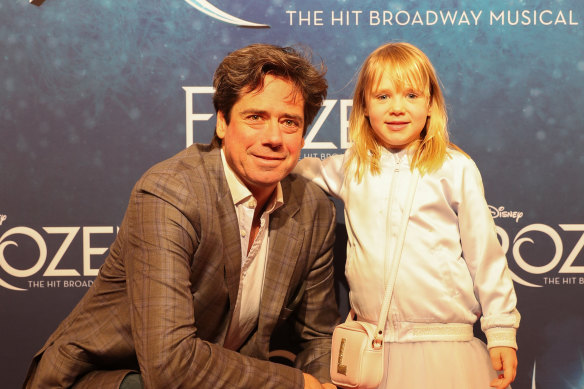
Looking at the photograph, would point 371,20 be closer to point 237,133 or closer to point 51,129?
point 237,133

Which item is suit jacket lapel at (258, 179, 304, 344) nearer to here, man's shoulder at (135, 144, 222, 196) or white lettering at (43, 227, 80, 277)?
man's shoulder at (135, 144, 222, 196)

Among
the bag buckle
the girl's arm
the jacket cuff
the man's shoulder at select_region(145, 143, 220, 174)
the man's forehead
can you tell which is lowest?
the bag buckle

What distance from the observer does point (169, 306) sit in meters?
1.75

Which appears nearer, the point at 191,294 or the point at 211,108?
the point at 191,294

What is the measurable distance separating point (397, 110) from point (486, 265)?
0.59 meters

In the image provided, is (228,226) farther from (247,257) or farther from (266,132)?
(266,132)

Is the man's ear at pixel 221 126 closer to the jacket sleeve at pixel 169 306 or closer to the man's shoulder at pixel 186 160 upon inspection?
the man's shoulder at pixel 186 160

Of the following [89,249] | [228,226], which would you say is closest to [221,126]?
[228,226]

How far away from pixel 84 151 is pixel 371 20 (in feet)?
4.13

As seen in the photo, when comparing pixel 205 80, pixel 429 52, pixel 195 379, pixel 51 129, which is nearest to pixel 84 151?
pixel 51 129

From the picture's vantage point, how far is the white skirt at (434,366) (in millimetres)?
2066

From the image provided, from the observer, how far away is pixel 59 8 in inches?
99.6

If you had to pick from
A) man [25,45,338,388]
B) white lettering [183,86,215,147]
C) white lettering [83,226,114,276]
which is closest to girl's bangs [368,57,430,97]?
man [25,45,338,388]

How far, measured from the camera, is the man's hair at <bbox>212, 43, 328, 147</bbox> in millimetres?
1929
